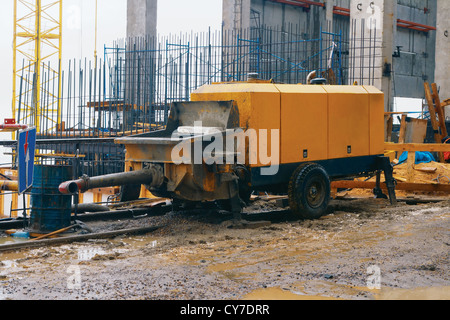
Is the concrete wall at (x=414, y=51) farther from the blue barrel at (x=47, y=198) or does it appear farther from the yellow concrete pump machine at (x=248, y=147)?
the blue barrel at (x=47, y=198)

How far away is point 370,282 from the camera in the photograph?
526 centimetres

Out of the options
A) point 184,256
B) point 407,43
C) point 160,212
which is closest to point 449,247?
point 184,256

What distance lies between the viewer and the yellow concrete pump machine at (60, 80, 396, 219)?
26.6 ft

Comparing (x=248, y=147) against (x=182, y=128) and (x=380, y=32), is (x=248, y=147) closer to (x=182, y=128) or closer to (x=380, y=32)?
(x=182, y=128)

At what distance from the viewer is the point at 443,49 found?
1081 inches

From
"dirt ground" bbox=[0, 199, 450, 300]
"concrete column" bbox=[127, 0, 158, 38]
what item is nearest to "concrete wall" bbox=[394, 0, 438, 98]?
"concrete column" bbox=[127, 0, 158, 38]

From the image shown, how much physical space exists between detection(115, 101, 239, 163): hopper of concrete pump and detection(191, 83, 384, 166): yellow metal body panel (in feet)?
0.60

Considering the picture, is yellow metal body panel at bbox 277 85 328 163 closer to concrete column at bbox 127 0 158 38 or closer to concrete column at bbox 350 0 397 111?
concrete column at bbox 350 0 397 111

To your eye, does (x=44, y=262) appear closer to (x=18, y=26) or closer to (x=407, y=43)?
(x=407, y=43)

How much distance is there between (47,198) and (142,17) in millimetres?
16686

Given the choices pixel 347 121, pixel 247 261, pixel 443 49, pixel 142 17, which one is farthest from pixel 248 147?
pixel 443 49

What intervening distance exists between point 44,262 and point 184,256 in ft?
4.94

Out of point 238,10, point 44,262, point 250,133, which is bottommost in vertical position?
point 44,262

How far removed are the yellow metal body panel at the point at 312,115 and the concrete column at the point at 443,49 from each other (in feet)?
59.8
